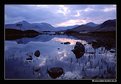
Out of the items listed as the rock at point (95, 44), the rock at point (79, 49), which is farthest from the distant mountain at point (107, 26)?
the rock at point (79, 49)

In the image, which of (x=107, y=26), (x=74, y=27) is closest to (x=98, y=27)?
(x=107, y=26)

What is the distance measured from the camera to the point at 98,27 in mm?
2588

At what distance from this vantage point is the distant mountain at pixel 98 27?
2559 millimetres

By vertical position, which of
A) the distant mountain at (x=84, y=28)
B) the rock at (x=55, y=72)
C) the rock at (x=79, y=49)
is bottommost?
the rock at (x=55, y=72)

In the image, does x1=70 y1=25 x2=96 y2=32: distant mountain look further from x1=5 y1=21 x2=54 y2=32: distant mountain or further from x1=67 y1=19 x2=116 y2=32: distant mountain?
x1=5 y1=21 x2=54 y2=32: distant mountain

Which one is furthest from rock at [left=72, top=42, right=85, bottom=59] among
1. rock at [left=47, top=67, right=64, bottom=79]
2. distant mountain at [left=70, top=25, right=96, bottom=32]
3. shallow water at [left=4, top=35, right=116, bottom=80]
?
rock at [left=47, top=67, right=64, bottom=79]

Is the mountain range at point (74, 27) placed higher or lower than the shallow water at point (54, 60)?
higher

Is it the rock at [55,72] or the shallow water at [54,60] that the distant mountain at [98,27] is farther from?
the rock at [55,72]

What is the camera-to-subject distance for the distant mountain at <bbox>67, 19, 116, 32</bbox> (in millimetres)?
2559

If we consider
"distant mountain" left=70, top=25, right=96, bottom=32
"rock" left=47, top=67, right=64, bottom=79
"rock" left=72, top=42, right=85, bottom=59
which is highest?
"distant mountain" left=70, top=25, right=96, bottom=32

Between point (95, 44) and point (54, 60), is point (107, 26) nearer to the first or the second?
point (95, 44)
